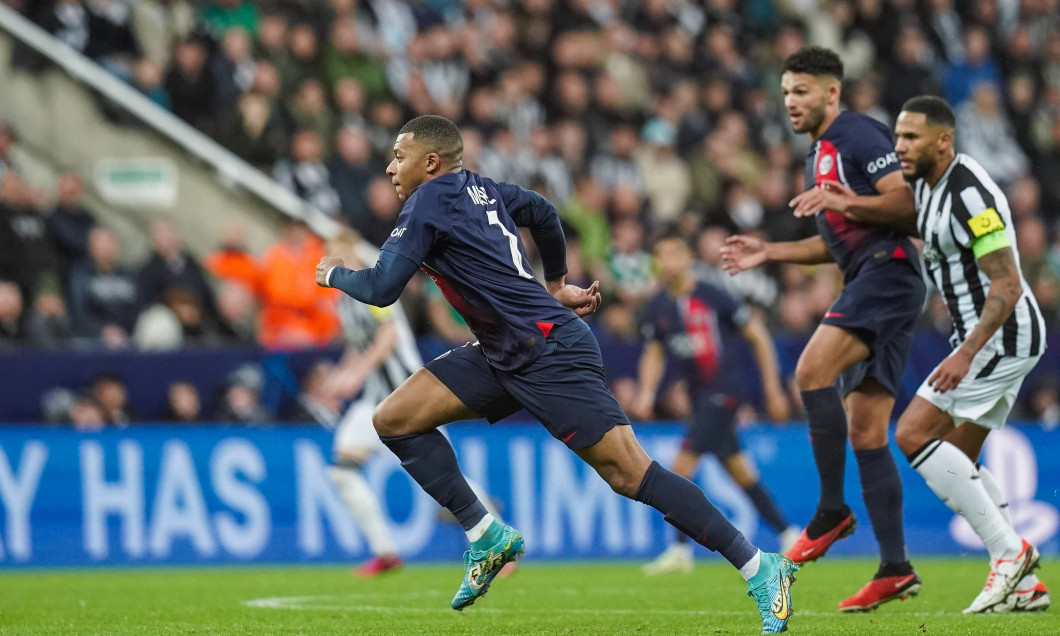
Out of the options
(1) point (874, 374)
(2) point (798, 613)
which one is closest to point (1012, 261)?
(1) point (874, 374)

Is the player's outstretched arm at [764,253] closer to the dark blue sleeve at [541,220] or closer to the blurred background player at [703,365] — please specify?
the dark blue sleeve at [541,220]

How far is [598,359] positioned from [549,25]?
1100cm

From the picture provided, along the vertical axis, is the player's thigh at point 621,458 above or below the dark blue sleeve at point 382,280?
below

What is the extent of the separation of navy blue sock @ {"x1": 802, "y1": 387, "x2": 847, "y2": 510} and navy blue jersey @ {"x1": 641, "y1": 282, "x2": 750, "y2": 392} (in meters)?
4.11

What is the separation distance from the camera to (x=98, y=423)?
12.3 meters

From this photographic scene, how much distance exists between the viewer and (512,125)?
15.7 metres

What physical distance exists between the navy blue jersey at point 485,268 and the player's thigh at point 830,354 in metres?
1.44

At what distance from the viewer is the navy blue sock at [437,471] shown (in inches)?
259

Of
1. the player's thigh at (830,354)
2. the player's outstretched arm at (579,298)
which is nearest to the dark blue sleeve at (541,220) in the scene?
the player's outstretched arm at (579,298)

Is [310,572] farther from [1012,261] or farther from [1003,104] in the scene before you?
[1003,104]

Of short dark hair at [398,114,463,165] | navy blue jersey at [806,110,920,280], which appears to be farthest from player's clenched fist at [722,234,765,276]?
short dark hair at [398,114,463,165]

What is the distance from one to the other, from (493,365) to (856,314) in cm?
190

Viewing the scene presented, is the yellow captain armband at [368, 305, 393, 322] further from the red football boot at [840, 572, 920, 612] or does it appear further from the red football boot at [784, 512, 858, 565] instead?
the red football boot at [840, 572, 920, 612]

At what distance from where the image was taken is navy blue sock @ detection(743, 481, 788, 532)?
1117 centimetres
